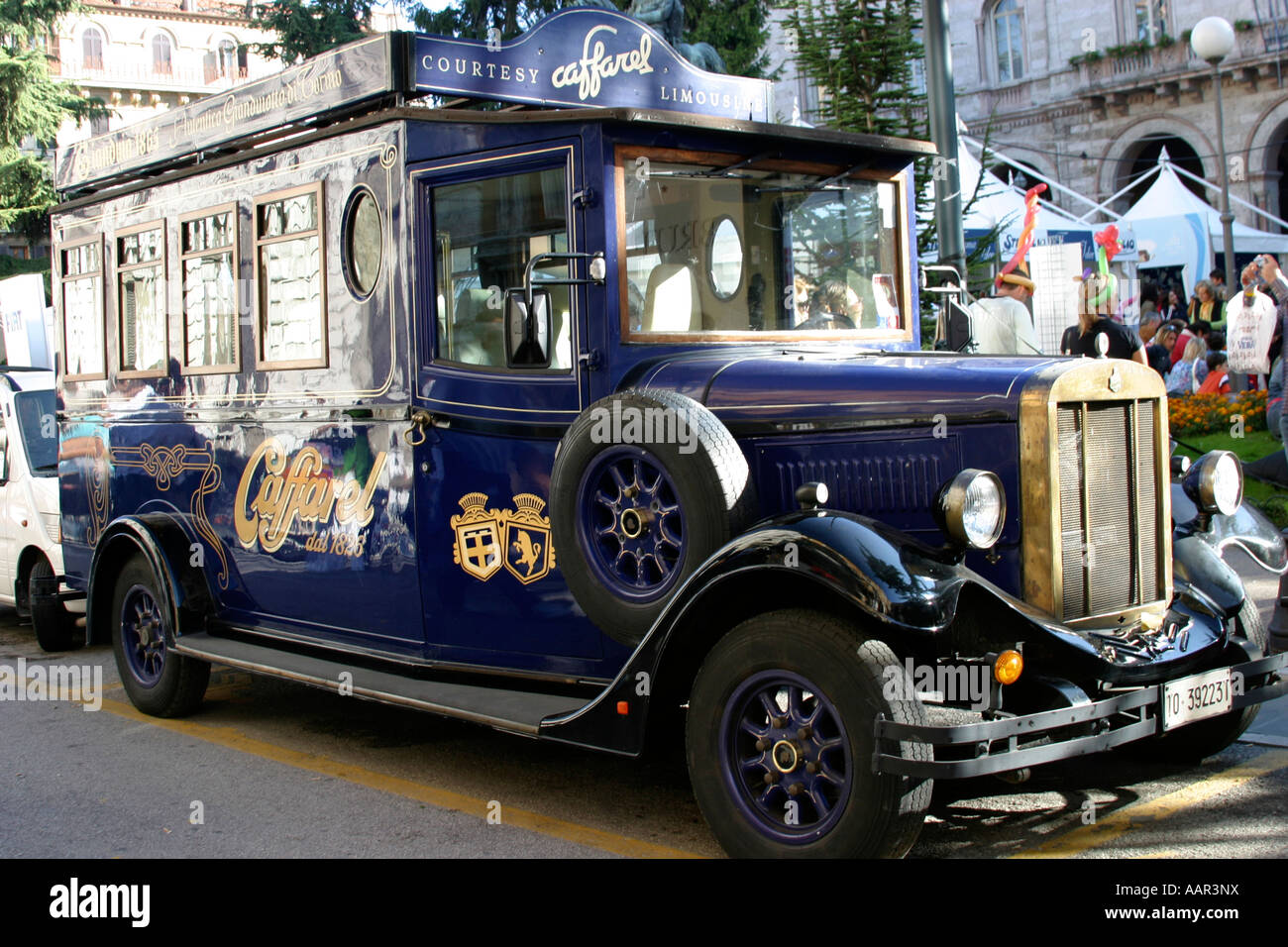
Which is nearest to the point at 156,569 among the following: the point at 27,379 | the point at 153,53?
the point at 27,379

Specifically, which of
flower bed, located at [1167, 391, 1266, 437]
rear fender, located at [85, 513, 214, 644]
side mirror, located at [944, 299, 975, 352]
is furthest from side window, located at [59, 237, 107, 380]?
flower bed, located at [1167, 391, 1266, 437]

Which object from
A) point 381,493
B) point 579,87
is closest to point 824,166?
point 579,87

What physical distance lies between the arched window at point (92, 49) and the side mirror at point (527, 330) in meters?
59.3

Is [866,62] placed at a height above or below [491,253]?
above

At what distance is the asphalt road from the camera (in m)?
4.53

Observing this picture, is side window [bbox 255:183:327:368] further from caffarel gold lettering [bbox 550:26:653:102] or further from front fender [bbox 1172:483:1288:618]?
front fender [bbox 1172:483:1288:618]

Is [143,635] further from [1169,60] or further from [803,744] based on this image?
[1169,60]

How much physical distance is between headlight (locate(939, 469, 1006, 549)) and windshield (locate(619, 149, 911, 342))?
1428mm

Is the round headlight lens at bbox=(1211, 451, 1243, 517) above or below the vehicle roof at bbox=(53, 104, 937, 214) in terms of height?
below

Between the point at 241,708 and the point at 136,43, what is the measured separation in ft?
189

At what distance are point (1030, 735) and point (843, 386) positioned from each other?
1.31 meters

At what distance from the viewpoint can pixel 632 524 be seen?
4.55 m

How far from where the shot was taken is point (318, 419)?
19.7ft

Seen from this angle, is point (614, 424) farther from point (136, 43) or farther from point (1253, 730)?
point (136, 43)
